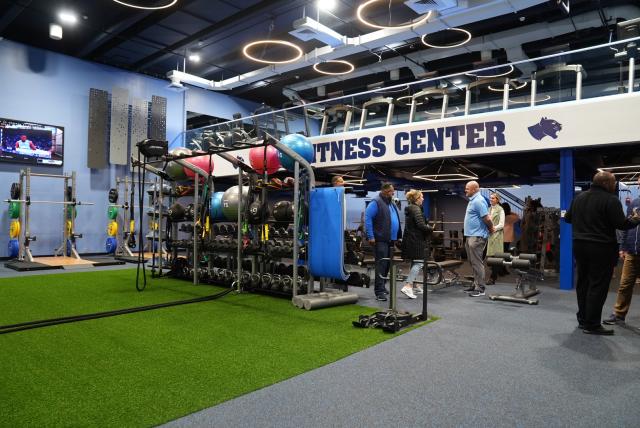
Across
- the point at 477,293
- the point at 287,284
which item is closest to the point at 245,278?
the point at 287,284

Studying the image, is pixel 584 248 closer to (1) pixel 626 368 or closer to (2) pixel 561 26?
(1) pixel 626 368

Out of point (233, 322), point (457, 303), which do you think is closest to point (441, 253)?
point (457, 303)

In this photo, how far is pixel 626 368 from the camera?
322 centimetres

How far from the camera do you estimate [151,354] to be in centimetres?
341

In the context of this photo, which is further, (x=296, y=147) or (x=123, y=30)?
(x=123, y=30)

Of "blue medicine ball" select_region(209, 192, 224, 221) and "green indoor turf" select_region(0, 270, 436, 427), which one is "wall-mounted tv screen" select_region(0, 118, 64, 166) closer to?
"green indoor turf" select_region(0, 270, 436, 427)

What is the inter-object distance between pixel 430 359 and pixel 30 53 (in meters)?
12.7

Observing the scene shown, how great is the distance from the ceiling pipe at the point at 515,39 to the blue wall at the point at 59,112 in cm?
752

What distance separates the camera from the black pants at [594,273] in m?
4.07

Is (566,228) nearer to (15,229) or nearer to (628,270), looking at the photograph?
(628,270)

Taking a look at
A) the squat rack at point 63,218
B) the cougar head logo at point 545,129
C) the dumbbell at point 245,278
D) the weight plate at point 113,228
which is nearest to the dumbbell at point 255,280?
the dumbbell at point 245,278

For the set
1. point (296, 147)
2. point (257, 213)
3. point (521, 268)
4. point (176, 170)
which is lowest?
point (521, 268)

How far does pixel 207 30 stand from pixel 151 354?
9.45m

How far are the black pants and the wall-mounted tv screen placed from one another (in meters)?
→ 12.1
